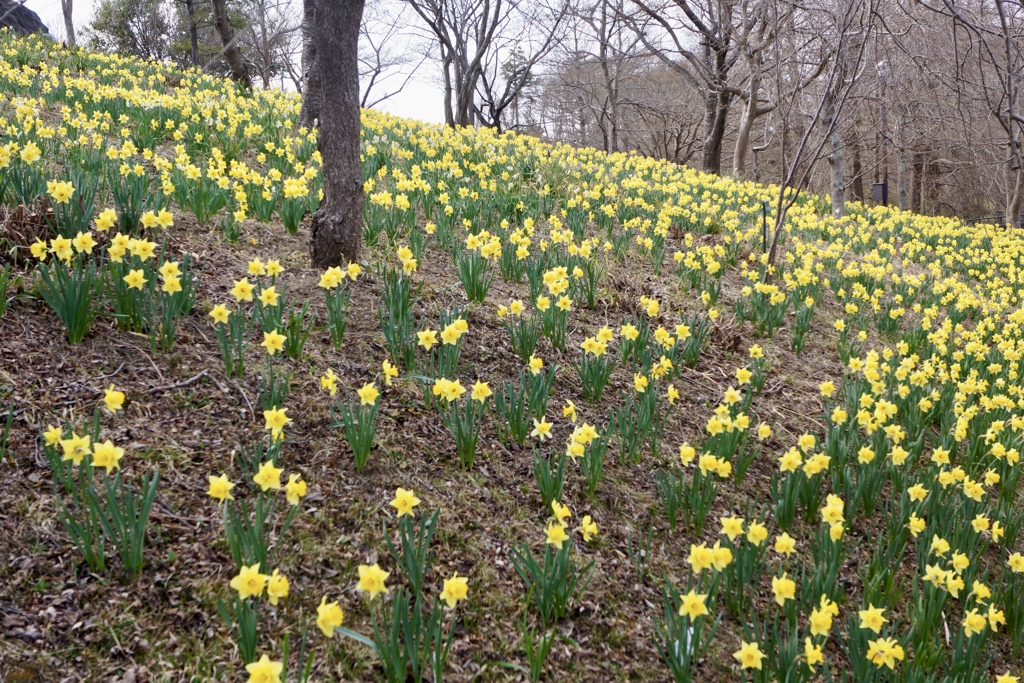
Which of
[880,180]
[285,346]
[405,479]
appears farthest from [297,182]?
[880,180]

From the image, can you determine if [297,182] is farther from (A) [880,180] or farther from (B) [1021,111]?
(A) [880,180]

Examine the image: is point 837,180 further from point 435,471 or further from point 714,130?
point 435,471

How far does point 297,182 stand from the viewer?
3.99 metres

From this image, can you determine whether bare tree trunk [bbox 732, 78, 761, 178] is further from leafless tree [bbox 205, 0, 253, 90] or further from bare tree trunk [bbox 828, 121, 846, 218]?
leafless tree [bbox 205, 0, 253, 90]

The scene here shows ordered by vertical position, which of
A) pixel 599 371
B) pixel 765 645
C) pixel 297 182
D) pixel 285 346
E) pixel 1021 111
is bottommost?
pixel 765 645

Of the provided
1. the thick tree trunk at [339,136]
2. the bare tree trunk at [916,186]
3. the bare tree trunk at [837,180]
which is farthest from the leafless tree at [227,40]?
the bare tree trunk at [916,186]

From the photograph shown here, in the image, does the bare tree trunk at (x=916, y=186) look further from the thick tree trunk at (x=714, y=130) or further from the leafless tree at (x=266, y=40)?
the leafless tree at (x=266, y=40)

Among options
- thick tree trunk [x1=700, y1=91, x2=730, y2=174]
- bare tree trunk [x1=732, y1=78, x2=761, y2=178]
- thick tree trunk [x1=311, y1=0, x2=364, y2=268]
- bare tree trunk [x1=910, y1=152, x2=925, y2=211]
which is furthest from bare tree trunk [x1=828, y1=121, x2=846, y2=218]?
bare tree trunk [x1=910, y1=152, x2=925, y2=211]

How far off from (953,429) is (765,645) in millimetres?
2031

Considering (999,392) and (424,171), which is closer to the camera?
(999,392)

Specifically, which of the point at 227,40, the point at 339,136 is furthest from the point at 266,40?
the point at 339,136

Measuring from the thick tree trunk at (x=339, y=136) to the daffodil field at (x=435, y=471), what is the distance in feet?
0.80

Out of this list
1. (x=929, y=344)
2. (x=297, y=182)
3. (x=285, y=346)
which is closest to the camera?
(x=285, y=346)

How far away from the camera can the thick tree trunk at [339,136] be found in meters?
3.25
